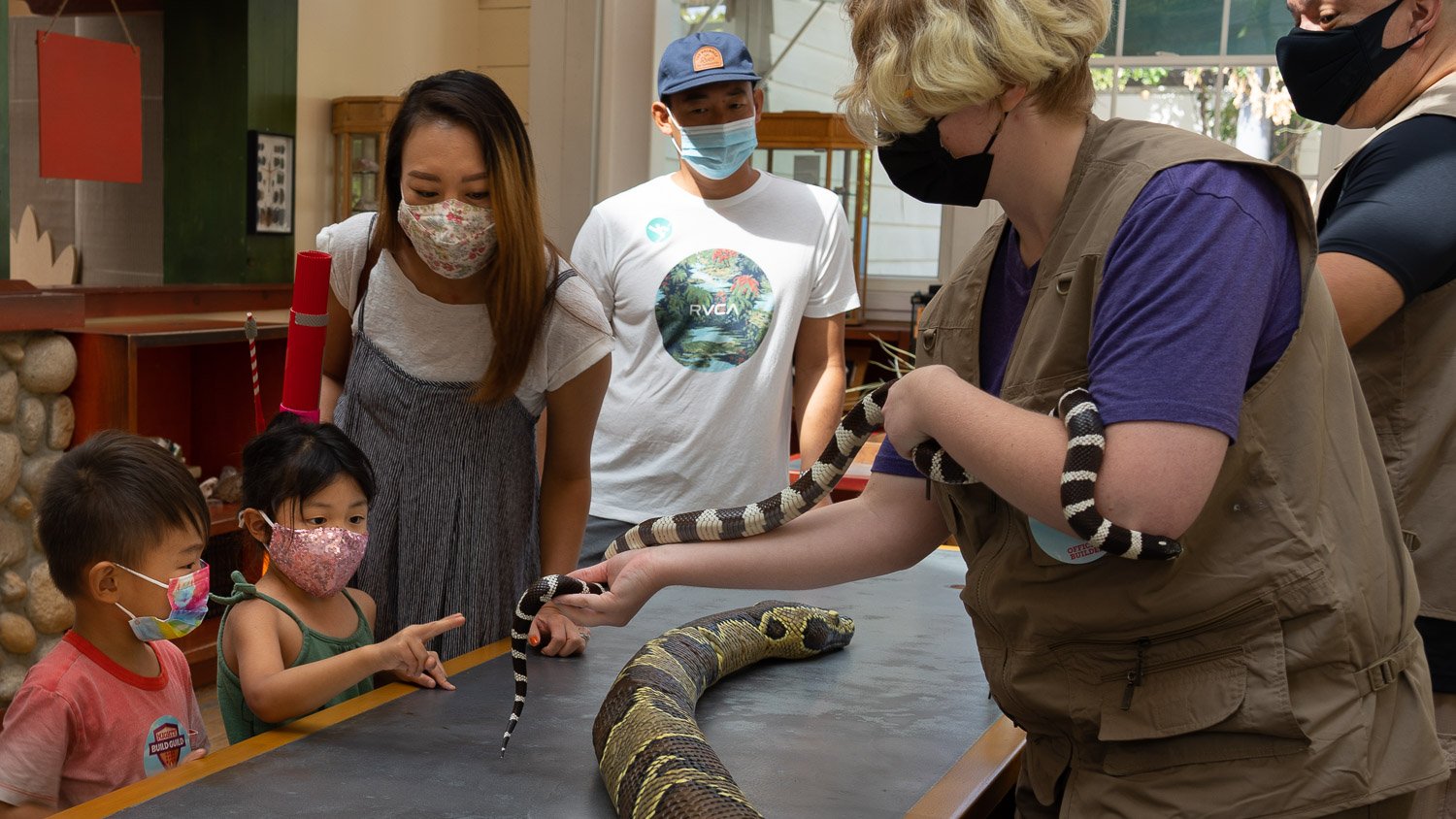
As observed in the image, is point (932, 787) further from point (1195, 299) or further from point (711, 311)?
point (711, 311)

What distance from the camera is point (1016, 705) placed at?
1615 mm

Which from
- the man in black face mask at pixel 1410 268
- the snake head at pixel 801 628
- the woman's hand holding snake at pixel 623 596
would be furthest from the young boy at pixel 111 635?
the man in black face mask at pixel 1410 268

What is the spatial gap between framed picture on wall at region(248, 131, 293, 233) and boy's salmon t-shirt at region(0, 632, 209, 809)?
4.57 meters

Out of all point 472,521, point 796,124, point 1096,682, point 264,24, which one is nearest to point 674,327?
point 472,521

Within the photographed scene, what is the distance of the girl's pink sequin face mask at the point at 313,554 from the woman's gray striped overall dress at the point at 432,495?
149mm

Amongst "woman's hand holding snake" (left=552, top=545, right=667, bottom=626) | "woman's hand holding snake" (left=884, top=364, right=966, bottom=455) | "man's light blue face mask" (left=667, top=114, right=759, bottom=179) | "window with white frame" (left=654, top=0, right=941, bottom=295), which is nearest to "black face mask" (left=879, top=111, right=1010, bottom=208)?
"woman's hand holding snake" (left=884, top=364, right=966, bottom=455)

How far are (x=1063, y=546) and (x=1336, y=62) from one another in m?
1.21

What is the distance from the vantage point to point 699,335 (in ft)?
11.2

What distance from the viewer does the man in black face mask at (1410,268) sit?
183 centimetres

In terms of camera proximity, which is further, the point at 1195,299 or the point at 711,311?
the point at 711,311

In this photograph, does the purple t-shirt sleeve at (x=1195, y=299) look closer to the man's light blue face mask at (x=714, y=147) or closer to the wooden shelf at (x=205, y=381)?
the man's light blue face mask at (x=714, y=147)

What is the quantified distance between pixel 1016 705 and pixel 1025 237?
1.91 ft

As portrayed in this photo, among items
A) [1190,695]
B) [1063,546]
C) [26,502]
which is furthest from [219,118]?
[1190,695]

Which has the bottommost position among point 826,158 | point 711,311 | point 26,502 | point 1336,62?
point 26,502
